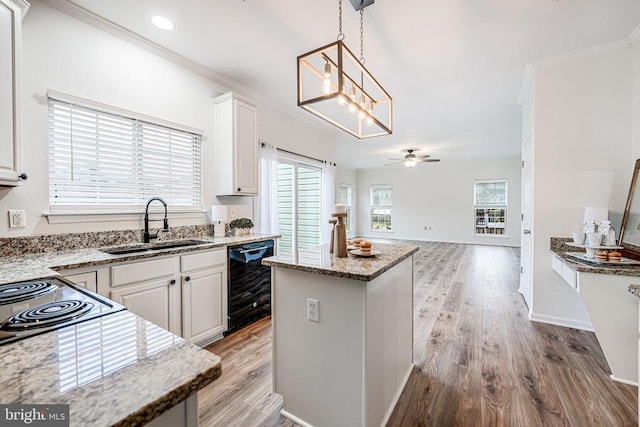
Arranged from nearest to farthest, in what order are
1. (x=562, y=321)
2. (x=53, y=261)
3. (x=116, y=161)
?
(x=53, y=261)
(x=116, y=161)
(x=562, y=321)

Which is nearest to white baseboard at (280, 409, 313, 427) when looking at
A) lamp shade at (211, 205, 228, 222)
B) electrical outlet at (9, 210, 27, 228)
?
lamp shade at (211, 205, 228, 222)

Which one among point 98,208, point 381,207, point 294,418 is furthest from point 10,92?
point 381,207

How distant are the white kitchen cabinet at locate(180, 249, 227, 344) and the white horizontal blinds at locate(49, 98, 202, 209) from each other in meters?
0.79

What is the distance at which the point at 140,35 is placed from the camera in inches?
96.0

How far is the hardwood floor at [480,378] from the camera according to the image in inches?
65.1

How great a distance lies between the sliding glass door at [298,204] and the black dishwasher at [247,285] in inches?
53.8

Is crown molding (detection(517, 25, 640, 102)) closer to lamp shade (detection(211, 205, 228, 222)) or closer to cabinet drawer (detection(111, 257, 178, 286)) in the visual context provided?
lamp shade (detection(211, 205, 228, 222))

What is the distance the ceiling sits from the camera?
2.11 metres

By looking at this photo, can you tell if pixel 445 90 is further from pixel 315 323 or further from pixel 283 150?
pixel 315 323

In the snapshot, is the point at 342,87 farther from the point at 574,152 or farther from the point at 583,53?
the point at 583,53

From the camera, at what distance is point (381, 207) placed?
10.1 m

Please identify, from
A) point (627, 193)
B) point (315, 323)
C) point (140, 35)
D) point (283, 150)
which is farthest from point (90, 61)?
point (627, 193)

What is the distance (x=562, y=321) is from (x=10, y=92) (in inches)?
189

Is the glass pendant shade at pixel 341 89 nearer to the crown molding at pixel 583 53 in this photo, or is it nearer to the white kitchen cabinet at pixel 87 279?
the crown molding at pixel 583 53
